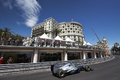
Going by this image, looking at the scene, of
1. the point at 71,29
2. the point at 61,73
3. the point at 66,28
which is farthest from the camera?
the point at 66,28

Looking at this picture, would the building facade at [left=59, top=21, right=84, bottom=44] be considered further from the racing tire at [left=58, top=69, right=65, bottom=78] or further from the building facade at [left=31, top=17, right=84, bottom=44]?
the racing tire at [left=58, top=69, right=65, bottom=78]

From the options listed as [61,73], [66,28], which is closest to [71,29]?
[66,28]

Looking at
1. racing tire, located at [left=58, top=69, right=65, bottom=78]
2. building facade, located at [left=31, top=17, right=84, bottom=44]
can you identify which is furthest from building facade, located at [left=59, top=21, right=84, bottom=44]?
racing tire, located at [left=58, top=69, right=65, bottom=78]

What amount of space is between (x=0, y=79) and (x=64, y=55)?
559 inches

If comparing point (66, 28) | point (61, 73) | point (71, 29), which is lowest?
point (61, 73)

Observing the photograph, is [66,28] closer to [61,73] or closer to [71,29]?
[71,29]

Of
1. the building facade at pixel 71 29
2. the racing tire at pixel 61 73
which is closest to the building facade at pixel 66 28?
the building facade at pixel 71 29

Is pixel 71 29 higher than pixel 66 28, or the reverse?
pixel 66 28

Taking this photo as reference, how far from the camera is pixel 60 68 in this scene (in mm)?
9211

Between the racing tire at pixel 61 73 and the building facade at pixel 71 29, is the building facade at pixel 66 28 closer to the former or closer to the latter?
the building facade at pixel 71 29

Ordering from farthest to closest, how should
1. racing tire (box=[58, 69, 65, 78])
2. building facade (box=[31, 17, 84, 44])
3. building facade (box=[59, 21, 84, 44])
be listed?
1. building facade (box=[59, 21, 84, 44])
2. building facade (box=[31, 17, 84, 44])
3. racing tire (box=[58, 69, 65, 78])

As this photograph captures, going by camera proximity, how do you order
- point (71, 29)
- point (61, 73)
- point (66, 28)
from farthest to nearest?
point (66, 28), point (71, 29), point (61, 73)

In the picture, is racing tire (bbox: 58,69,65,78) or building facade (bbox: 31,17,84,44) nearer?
racing tire (bbox: 58,69,65,78)

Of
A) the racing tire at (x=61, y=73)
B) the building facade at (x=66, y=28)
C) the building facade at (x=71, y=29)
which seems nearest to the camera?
the racing tire at (x=61, y=73)
